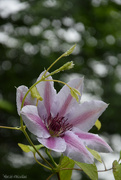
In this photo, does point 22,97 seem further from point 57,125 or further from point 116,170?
point 116,170

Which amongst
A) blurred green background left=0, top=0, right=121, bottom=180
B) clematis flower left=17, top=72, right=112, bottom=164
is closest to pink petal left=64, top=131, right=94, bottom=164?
clematis flower left=17, top=72, right=112, bottom=164

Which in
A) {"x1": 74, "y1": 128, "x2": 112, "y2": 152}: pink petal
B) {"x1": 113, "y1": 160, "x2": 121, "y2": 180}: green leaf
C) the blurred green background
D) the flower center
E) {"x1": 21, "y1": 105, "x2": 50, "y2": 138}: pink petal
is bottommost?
the blurred green background

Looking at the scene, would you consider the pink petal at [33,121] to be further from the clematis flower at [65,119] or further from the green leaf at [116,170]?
the green leaf at [116,170]

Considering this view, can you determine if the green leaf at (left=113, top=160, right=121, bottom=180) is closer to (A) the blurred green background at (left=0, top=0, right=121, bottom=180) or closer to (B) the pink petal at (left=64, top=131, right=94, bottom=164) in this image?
(B) the pink petal at (left=64, top=131, right=94, bottom=164)

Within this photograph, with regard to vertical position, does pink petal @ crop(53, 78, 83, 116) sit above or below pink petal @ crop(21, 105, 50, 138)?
below

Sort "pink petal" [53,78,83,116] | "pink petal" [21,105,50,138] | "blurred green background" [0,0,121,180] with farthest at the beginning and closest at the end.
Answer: "blurred green background" [0,0,121,180] < "pink petal" [53,78,83,116] < "pink petal" [21,105,50,138]

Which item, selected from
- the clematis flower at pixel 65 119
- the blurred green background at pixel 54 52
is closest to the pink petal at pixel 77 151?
the clematis flower at pixel 65 119

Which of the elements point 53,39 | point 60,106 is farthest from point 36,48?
point 60,106

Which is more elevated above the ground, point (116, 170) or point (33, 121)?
point (33, 121)

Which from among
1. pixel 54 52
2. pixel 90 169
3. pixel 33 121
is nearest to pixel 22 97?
pixel 33 121
